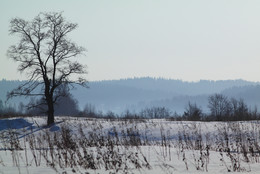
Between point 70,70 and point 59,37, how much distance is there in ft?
8.73

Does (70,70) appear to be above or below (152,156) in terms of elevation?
above

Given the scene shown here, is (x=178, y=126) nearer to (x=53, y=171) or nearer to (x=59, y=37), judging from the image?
(x=59, y=37)

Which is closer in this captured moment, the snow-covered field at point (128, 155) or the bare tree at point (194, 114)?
the snow-covered field at point (128, 155)

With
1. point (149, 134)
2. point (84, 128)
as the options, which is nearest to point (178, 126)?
point (149, 134)

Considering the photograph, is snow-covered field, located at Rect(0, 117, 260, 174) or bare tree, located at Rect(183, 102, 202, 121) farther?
bare tree, located at Rect(183, 102, 202, 121)

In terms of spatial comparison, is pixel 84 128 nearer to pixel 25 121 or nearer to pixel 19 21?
pixel 25 121

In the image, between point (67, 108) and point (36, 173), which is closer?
point (36, 173)

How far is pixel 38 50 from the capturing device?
22016 mm

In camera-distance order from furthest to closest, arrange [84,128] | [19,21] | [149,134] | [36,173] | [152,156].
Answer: [19,21]
[84,128]
[149,134]
[152,156]
[36,173]

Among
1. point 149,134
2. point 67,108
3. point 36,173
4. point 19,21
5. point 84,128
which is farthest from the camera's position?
point 67,108

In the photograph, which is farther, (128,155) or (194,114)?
(194,114)

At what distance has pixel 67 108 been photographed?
321 ft

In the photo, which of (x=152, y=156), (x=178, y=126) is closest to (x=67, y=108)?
(x=178, y=126)

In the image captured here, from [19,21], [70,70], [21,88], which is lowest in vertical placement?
[21,88]
